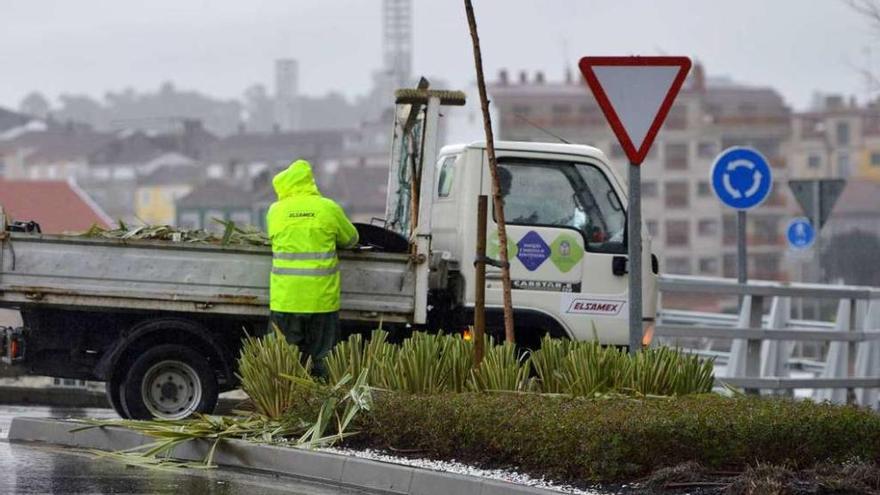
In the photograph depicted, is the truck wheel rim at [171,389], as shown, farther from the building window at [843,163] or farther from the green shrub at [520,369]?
the building window at [843,163]

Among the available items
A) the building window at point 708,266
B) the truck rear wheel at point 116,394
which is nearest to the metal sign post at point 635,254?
the truck rear wheel at point 116,394

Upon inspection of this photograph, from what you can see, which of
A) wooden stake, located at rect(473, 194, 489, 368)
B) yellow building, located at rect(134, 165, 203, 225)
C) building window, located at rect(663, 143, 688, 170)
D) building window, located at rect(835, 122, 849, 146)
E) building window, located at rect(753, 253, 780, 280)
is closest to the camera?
wooden stake, located at rect(473, 194, 489, 368)

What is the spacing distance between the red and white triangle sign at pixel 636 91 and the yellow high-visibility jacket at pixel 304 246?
2.77m

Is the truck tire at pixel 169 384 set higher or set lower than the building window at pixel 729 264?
lower

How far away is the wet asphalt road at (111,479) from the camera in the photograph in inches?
363

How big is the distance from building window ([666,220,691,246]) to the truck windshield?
4551 inches

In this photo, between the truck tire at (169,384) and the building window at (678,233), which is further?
the building window at (678,233)

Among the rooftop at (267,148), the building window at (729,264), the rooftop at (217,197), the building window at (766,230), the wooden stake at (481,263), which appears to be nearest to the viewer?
the wooden stake at (481,263)

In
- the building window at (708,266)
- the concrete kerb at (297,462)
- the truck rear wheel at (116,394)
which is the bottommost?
the concrete kerb at (297,462)

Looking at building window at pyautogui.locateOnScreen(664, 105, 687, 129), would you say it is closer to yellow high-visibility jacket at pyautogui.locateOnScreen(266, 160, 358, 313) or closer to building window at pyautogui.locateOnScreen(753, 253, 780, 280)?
building window at pyautogui.locateOnScreen(753, 253, 780, 280)

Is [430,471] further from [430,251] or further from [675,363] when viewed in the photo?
[430,251]

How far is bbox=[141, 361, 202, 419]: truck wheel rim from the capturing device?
12.5 metres

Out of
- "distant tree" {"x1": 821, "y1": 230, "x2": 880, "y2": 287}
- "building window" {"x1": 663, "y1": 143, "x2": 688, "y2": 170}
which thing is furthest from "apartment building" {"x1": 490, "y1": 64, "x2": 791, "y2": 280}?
"distant tree" {"x1": 821, "y1": 230, "x2": 880, "y2": 287}

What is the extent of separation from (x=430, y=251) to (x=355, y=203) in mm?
130845
